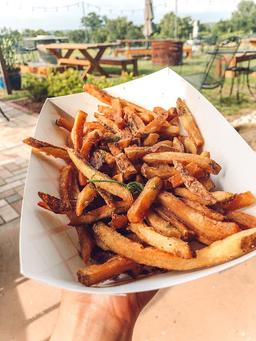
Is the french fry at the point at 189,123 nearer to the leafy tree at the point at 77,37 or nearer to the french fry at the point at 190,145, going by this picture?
the french fry at the point at 190,145


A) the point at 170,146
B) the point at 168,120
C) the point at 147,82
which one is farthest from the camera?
the point at 147,82

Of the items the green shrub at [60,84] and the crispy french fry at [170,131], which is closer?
the crispy french fry at [170,131]

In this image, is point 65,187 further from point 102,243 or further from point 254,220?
point 254,220

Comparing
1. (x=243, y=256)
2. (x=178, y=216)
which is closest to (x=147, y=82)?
(x=178, y=216)

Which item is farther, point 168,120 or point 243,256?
point 168,120

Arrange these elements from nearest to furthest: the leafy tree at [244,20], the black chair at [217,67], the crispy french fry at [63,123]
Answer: the crispy french fry at [63,123]
the black chair at [217,67]
the leafy tree at [244,20]

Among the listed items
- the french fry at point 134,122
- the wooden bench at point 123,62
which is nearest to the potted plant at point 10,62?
the wooden bench at point 123,62
